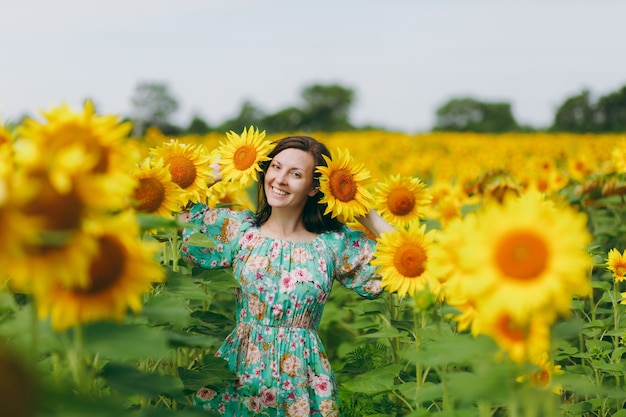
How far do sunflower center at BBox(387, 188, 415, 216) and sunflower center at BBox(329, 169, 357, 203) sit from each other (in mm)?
303

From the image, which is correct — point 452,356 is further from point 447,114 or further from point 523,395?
point 447,114

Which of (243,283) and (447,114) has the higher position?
(447,114)

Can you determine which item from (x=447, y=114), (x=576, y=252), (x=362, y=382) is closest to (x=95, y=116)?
(x=576, y=252)

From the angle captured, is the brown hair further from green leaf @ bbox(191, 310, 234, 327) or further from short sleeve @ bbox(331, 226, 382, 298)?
green leaf @ bbox(191, 310, 234, 327)

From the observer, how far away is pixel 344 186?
111 inches

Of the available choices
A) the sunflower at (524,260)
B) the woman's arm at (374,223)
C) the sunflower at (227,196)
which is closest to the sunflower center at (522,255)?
the sunflower at (524,260)

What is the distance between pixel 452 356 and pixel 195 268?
1576 millimetres

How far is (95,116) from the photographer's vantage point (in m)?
1.44

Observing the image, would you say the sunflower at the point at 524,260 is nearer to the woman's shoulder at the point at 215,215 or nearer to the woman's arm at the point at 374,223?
the woman's arm at the point at 374,223

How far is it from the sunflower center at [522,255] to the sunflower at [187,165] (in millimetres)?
1388

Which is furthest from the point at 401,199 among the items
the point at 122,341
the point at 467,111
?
the point at 467,111

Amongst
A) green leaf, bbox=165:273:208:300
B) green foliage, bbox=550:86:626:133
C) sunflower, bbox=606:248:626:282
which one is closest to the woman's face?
green leaf, bbox=165:273:208:300

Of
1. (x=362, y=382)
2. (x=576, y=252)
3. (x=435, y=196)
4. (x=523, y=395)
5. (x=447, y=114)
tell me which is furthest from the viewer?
(x=447, y=114)

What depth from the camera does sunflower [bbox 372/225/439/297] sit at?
7.78 feet
